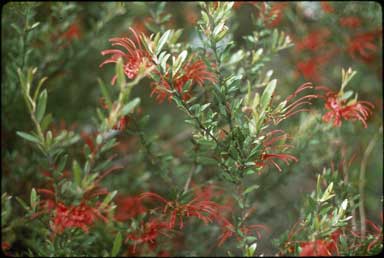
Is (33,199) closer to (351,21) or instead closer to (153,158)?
(153,158)

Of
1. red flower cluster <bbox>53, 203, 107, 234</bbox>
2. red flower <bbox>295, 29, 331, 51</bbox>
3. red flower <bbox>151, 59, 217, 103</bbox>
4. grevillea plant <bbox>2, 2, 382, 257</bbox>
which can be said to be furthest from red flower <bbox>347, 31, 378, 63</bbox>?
red flower cluster <bbox>53, 203, 107, 234</bbox>

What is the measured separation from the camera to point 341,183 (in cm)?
111

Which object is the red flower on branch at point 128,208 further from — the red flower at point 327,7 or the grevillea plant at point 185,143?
the red flower at point 327,7

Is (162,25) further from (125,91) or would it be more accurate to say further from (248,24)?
(248,24)

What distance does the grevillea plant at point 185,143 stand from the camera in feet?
3.06

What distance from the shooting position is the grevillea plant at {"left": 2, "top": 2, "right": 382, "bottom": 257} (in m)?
0.93

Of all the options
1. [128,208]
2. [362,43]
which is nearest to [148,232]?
[128,208]

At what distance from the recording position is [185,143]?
201 cm

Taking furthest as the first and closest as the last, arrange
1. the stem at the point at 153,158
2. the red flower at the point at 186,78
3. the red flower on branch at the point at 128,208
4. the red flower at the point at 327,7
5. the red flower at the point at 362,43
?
the red flower at the point at 362,43
the red flower at the point at 327,7
the red flower on branch at the point at 128,208
the stem at the point at 153,158
the red flower at the point at 186,78

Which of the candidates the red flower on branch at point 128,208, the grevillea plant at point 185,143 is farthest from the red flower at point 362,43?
the red flower on branch at point 128,208

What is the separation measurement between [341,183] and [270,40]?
478 mm

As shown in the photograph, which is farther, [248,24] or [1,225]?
[248,24]

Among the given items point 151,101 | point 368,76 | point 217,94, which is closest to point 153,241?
point 217,94

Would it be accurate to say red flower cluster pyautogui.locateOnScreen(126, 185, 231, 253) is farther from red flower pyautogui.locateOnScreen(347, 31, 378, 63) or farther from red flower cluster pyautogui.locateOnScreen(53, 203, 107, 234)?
red flower pyautogui.locateOnScreen(347, 31, 378, 63)
